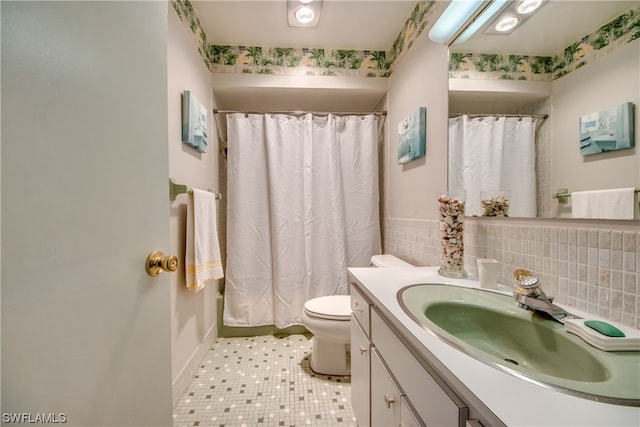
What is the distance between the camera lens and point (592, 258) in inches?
27.6

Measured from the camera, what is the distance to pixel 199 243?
149 centimetres

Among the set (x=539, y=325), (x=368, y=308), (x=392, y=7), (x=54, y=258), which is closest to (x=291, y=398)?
(x=368, y=308)

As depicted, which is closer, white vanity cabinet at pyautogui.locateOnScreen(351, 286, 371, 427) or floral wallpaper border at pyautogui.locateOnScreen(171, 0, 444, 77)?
white vanity cabinet at pyautogui.locateOnScreen(351, 286, 371, 427)

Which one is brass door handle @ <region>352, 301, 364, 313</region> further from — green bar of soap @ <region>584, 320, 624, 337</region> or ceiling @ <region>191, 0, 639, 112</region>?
ceiling @ <region>191, 0, 639, 112</region>

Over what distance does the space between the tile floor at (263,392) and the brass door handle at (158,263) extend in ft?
3.53

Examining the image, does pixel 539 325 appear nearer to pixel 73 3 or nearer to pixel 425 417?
pixel 425 417

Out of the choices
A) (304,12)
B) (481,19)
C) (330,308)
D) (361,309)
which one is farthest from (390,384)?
(304,12)

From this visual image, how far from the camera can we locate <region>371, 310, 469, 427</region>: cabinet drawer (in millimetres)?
448

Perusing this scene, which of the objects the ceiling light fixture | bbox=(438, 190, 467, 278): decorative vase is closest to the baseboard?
bbox=(438, 190, 467, 278): decorative vase

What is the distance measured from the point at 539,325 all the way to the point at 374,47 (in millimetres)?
2175

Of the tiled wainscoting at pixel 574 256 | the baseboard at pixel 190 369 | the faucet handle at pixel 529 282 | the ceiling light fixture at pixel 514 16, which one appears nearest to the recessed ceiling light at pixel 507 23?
the ceiling light fixture at pixel 514 16

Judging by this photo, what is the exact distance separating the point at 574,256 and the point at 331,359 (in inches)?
53.6

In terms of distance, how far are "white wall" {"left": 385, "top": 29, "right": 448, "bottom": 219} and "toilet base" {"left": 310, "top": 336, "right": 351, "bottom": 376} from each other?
3.27 feet

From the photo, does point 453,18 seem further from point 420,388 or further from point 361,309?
point 420,388
